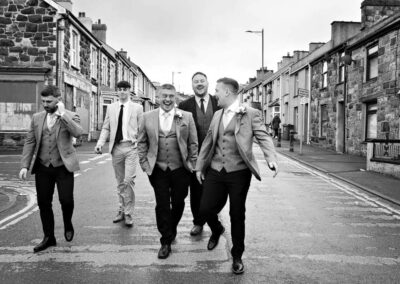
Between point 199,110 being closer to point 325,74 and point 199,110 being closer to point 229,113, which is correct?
point 229,113

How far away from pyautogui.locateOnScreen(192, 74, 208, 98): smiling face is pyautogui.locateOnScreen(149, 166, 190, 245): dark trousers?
49.8 inches

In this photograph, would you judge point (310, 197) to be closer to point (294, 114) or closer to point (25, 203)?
point (25, 203)

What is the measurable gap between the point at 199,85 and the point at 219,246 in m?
2.11

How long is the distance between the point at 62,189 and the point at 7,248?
36.1 inches

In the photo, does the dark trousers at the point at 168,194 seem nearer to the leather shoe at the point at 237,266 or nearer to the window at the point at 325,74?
the leather shoe at the point at 237,266

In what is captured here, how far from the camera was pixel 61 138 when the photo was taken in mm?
5242

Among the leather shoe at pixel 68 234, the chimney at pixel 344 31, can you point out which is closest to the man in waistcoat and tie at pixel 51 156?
the leather shoe at pixel 68 234

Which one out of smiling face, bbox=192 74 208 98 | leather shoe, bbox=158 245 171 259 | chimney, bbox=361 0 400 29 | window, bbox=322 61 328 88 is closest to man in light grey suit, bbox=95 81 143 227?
smiling face, bbox=192 74 208 98

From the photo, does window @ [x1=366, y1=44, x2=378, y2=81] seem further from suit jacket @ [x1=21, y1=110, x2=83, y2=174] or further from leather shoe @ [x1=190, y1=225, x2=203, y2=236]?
suit jacket @ [x1=21, y1=110, x2=83, y2=174]

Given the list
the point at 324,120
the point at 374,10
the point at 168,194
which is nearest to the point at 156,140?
the point at 168,194

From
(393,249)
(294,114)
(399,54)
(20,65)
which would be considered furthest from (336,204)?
(294,114)

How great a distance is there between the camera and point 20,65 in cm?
2066

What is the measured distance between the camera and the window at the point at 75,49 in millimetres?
23500

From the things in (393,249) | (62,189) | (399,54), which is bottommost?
(393,249)
